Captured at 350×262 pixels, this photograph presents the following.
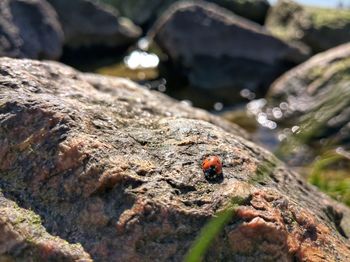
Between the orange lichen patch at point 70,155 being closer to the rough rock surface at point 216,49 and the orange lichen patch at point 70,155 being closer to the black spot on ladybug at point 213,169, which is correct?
the black spot on ladybug at point 213,169

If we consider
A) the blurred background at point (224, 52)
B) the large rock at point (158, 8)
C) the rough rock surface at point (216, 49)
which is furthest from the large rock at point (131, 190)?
the large rock at point (158, 8)

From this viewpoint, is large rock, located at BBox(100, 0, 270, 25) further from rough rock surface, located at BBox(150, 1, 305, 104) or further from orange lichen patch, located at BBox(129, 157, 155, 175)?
orange lichen patch, located at BBox(129, 157, 155, 175)

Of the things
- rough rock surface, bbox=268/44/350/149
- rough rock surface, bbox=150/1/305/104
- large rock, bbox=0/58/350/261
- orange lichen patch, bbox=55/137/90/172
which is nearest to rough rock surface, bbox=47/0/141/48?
rough rock surface, bbox=150/1/305/104

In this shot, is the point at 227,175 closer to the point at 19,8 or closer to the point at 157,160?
the point at 157,160

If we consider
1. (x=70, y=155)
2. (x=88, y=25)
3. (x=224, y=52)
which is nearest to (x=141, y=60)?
(x=88, y=25)

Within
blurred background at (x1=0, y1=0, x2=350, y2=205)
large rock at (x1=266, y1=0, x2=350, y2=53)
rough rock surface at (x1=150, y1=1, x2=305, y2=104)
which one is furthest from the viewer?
large rock at (x1=266, y1=0, x2=350, y2=53)

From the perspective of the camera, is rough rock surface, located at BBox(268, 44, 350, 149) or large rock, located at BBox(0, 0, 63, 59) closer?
large rock, located at BBox(0, 0, 63, 59)
